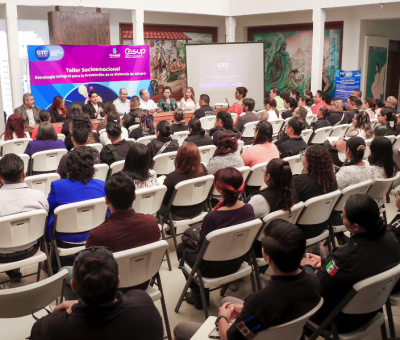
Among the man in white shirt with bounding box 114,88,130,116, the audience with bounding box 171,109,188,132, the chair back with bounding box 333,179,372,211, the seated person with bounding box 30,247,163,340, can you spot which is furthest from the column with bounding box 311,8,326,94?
the seated person with bounding box 30,247,163,340

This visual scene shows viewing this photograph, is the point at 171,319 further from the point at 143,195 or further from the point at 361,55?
the point at 361,55

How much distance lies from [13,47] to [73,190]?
7838 millimetres

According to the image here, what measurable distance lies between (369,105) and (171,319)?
23.0 ft

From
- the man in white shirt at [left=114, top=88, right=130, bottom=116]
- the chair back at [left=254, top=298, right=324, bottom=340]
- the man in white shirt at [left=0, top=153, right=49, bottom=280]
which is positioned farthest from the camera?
the man in white shirt at [left=114, top=88, right=130, bottom=116]

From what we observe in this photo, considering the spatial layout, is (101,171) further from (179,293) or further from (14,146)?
(14,146)

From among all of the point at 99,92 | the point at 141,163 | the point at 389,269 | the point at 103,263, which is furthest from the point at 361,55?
the point at 103,263

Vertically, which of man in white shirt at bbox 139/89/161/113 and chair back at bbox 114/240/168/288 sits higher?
man in white shirt at bbox 139/89/161/113

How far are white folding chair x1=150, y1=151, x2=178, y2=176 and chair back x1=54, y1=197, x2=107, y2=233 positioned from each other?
1.81m

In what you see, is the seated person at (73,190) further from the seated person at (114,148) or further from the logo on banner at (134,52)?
the logo on banner at (134,52)

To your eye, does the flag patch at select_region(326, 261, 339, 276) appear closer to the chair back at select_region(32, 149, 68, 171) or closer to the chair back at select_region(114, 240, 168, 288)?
the chair back at select_region(114, 240, 168, 288)

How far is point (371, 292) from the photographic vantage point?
2361 millimetres

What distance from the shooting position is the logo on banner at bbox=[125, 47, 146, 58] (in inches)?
459

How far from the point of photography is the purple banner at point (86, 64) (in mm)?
10211

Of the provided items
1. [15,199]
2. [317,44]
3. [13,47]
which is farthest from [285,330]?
[317,44]
